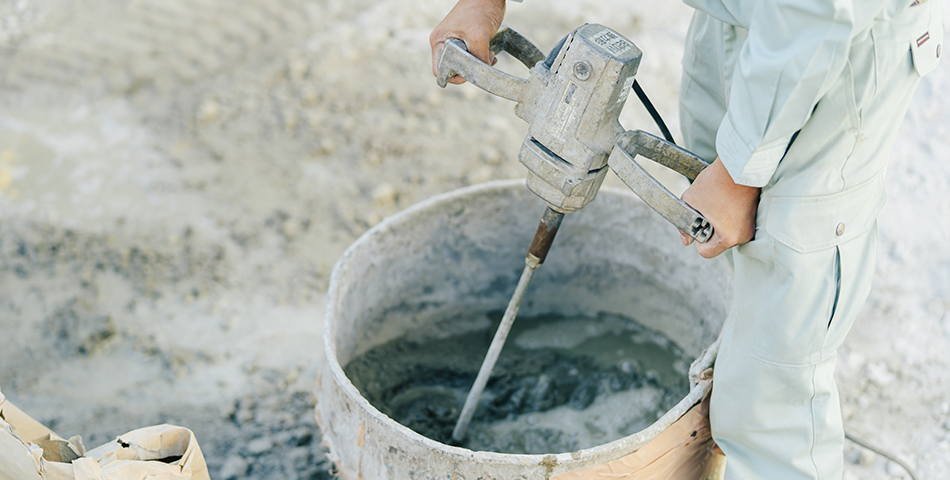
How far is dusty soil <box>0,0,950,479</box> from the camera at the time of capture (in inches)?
79.5

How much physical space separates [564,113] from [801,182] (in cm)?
42

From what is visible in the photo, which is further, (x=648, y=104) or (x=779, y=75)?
(x=648, y=104)

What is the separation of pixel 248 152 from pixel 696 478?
2.10m

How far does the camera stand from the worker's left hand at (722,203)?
1.15 metres

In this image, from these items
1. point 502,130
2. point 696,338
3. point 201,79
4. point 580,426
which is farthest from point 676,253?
point 201,79

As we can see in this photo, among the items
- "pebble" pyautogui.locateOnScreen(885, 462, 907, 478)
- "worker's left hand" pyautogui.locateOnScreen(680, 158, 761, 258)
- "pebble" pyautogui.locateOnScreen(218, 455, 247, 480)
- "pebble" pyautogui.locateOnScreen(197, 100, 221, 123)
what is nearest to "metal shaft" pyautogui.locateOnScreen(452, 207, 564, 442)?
"worker's left hand" pyautogui.locateOnScreen(680, 158, 761, 258)

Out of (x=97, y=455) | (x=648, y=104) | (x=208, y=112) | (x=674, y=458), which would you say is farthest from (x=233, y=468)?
(x=208, y=112)

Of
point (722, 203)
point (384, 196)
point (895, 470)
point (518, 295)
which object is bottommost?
point (895, 470)

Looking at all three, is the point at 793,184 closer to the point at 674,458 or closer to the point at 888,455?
the point at 674,458

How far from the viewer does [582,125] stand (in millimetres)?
1273

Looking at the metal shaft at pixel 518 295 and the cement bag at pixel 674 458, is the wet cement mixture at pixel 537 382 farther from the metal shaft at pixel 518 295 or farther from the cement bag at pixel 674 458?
the cement bag at pixel 674 458

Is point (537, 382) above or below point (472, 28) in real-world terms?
below

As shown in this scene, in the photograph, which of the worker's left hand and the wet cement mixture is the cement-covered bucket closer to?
the wet cement mixture

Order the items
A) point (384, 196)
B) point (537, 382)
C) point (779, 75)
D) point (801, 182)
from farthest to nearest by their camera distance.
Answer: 1. point (384, 196)
2. point (537, 382)
3. point (801, 182)
4. point (779, 75)
